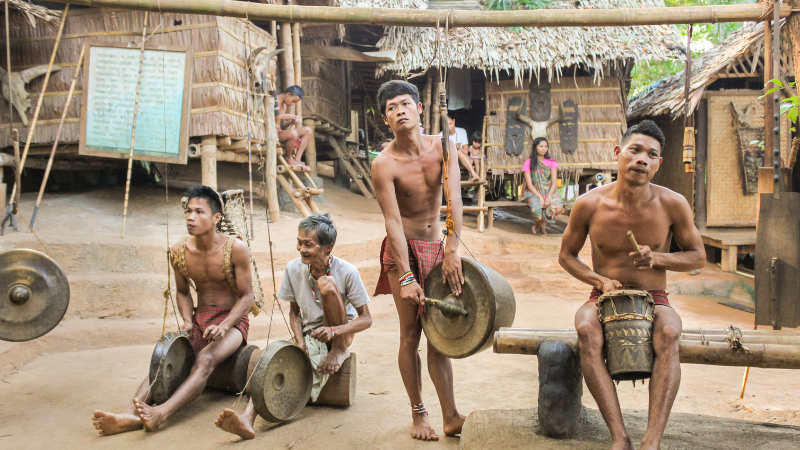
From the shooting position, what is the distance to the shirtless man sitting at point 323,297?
3688 millimetres

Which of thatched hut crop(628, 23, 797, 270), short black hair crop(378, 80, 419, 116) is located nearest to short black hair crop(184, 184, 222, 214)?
short black hair crop(378, 80, 419, 116)

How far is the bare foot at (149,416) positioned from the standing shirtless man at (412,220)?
1.40m

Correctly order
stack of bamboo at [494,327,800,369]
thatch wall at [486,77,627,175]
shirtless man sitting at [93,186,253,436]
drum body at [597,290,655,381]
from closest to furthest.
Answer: drum body at [597,290,655,381] < stack of bamboo at [494,327,800,369] < shirtless man sitting at [93,186,253,436] < thatch wall at [486,77,627,175]

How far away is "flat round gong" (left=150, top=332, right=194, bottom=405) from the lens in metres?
3.54

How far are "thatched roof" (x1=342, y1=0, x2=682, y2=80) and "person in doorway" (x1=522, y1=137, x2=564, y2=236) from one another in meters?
1.51

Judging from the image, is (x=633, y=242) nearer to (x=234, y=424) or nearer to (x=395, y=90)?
(x=395, y=90)

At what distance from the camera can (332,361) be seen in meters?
3.77

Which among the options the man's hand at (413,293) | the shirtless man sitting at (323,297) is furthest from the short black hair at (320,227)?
the man's hand at (413,293)

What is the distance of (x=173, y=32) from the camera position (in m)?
8.05

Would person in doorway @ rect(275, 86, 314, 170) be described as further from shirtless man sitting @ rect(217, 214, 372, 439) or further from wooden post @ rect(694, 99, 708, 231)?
wooden post @ rect(694, 99, 708, 231)

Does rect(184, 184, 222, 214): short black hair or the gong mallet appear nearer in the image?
the gong mallet

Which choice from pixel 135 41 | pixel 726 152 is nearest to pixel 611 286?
pixel 135 41

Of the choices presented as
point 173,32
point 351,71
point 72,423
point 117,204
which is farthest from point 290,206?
point 72,423

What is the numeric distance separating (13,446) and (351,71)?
12.7 metres
